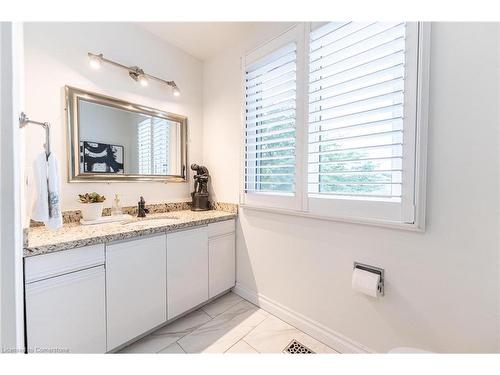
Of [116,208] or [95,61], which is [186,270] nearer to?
[116,208]

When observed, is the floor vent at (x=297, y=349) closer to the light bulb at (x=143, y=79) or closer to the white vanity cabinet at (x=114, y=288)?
the white vanity cabinet at (x=114, y=288)

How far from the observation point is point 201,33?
1874mm

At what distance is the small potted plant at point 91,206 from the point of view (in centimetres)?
144

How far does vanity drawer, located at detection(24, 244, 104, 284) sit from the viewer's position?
3.10ft

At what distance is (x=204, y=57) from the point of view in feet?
7.36

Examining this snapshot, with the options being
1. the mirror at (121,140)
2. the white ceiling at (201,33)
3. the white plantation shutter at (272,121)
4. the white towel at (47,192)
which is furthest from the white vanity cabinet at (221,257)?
the white ceiling at (201,33)

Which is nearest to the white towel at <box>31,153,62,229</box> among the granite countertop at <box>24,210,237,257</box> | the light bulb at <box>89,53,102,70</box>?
the granite countertop at <box>24,210,237,257</box>

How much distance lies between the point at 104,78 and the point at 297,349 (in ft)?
8.08

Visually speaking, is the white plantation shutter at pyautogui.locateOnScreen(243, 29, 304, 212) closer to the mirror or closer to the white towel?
the mirror

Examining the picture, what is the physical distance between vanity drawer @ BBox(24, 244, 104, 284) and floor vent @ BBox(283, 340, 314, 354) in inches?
51.1

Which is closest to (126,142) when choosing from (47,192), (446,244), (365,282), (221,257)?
(47,192)
